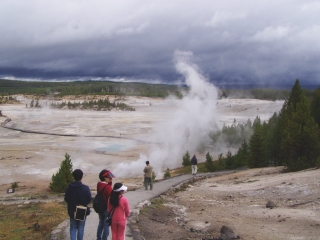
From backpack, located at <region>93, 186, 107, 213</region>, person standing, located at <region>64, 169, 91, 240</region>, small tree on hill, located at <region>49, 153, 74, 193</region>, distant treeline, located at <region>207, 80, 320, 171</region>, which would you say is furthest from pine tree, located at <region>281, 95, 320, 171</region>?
person standing, located at <region>64, 169, 91, 240</region>

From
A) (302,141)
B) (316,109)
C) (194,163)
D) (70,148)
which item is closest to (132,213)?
(194,163)

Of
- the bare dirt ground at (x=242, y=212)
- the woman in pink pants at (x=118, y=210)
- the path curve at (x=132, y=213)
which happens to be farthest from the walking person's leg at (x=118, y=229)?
the bare dirt ground at (x=242, y=212)

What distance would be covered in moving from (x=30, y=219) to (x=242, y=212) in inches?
272

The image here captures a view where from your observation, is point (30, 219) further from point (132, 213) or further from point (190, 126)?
point (190, 126)

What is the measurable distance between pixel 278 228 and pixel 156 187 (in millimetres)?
8823

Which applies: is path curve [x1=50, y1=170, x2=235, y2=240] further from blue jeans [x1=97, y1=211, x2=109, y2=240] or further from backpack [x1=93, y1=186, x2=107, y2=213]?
backpack [x1=93, y1=186, x2=107, y2=213]

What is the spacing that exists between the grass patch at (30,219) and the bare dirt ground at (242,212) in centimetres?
244

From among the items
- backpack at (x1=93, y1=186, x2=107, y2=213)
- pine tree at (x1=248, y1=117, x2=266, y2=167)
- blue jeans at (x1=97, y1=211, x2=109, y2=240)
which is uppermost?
backpack at (x1=93, y1=186, x2=107, y2=213)

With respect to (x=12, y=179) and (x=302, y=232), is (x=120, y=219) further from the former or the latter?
(x=12, y=179)

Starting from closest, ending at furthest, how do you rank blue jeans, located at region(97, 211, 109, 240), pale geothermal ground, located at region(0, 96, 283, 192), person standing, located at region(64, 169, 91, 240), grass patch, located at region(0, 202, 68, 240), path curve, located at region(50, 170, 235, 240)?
1. person standing, located at region(64, 169, 91, 240)
2. blue jeans, located at region(97, 211, 109, 240)
3. path curve, located at region(50, 170, 235, 240)
4. grass patch, located at region(0, 202, 68, 240)
5. pale geothermal ground, located at region(0, 96, 283, 192)

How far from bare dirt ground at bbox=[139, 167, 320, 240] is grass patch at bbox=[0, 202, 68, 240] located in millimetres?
2435

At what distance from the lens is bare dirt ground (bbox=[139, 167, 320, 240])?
9484 mm

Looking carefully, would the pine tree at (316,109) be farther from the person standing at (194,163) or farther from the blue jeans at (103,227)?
the blue jeans at (103,227)

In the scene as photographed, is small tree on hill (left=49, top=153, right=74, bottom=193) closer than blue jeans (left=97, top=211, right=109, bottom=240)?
No
